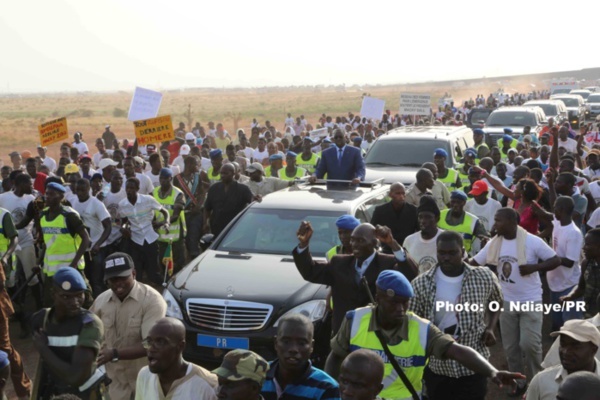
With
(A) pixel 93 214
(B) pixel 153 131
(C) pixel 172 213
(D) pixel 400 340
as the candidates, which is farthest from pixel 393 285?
(B) pixel 153 131

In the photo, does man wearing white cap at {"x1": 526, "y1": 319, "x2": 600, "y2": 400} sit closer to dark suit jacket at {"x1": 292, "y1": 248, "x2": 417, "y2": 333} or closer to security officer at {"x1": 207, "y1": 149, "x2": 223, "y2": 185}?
dark suit jacket at {"x1": 292, "y1": 248, "x2": 417, "y2": 333}

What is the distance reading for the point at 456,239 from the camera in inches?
229

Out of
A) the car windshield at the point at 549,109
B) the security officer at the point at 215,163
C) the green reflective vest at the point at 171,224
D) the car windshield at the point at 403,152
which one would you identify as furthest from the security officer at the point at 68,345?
the car windshield at the point at 549,109

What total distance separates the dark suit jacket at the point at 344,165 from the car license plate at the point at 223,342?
4.99 m

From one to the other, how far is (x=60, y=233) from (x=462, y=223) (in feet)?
13.2

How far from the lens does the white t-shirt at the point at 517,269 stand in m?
7.15

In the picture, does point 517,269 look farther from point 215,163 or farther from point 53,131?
point 53,131

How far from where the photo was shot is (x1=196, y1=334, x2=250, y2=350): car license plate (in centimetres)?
736

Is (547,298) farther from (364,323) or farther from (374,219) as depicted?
(364,323)

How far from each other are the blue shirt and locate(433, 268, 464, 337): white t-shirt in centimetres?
168

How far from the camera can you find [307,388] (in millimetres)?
4234

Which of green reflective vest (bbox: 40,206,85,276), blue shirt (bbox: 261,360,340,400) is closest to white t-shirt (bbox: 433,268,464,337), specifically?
blue shirt (bbox: 261,360,340,400)

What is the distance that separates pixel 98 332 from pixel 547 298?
264 inches

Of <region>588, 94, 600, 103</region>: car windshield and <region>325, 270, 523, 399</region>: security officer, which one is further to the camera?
<region>588, 94, 600, 103</region>: car windshield
